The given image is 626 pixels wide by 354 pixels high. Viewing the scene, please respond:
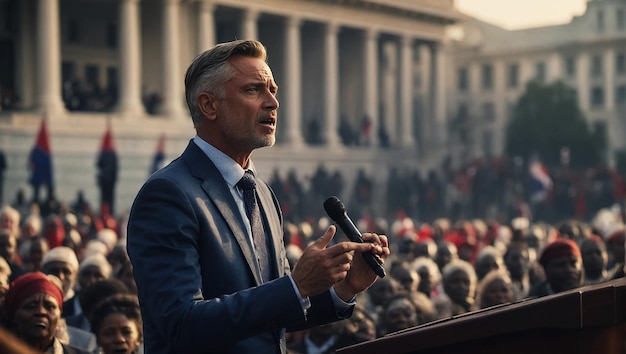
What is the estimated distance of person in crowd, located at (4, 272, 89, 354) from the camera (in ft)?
22.3

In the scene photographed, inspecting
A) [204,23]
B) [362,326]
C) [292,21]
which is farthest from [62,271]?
[292,21]

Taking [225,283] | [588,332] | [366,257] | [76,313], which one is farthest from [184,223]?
[76,313]

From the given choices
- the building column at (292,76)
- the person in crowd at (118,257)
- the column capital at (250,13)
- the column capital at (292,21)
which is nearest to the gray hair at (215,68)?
the person in crowd at (118,257)

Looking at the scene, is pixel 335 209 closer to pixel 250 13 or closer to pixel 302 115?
pixel 250 13

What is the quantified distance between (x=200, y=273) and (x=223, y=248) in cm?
11

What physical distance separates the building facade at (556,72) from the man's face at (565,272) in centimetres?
9355

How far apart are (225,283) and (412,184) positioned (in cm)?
4988

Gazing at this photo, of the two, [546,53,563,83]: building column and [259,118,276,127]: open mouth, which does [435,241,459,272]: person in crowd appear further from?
[546,53,563,83]: building column

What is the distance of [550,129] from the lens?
85.9 meters

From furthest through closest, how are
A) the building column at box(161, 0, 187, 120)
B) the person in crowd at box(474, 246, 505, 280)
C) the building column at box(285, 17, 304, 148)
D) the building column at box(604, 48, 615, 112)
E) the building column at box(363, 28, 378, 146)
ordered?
the building column at box(604, 48, 615, 112) < the building column at box(363, 28, 378, 146) < the building column at box(285, 17, 304, 148) < the building column at box(161, 0, 187, 120) < the person in crowd at box(474, 246, 505, 280)

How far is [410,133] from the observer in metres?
70.9

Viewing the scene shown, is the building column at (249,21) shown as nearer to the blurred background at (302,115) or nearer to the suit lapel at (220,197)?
the blurred background at (302,115)

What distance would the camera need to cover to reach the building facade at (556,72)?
104875 millimetres

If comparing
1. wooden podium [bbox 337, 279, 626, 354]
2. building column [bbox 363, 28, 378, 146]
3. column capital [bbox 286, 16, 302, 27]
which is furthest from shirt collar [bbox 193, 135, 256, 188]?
building column [bbox 363, 28, 378, 146]
